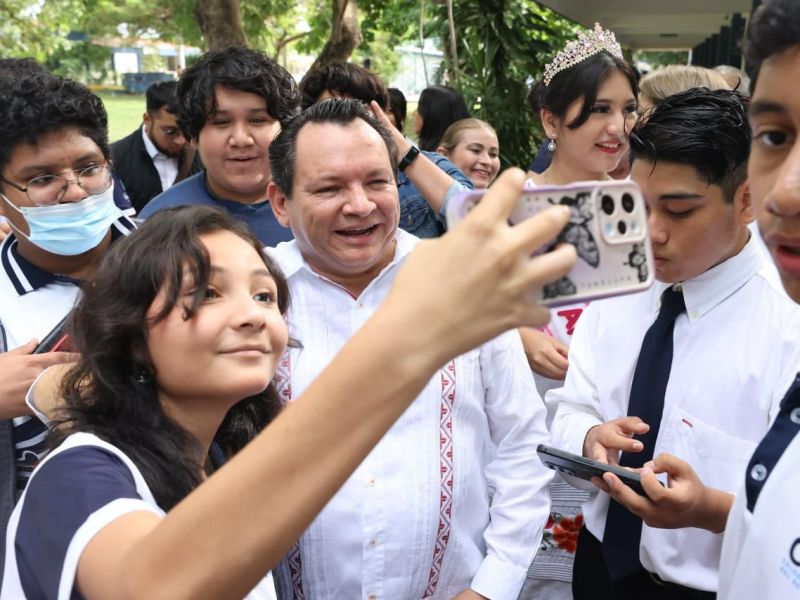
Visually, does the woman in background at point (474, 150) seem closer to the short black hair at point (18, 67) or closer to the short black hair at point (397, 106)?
the short black hair at point (397, 106)

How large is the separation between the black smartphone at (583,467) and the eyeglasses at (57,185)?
1602mm

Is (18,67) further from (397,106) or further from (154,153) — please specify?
(154,153)

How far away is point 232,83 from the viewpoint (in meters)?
3.39

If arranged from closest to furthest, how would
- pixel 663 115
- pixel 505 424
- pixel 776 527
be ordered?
pixel 776 527 → pixel 663 115 → pixel 505 424

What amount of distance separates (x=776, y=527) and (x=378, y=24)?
15.0 meters

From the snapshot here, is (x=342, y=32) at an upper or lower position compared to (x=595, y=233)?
lower

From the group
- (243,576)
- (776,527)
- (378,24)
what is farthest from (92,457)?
(378,24)

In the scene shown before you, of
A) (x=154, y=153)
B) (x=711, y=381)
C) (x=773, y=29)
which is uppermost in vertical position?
(x=773, y=29)

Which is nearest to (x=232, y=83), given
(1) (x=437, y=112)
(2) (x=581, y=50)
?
(2) (x=581, y=50)

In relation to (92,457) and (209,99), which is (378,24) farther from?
(92,457)

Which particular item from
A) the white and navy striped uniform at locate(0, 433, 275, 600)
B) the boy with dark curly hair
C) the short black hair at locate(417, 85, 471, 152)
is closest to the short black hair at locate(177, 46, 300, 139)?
the boy with dark curly hair

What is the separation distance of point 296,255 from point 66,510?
4.08ft

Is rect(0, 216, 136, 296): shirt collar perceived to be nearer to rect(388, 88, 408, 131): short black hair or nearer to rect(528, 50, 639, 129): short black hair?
rect(528, 50, 639, 129): short black hair

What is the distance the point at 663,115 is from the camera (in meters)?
2.19
